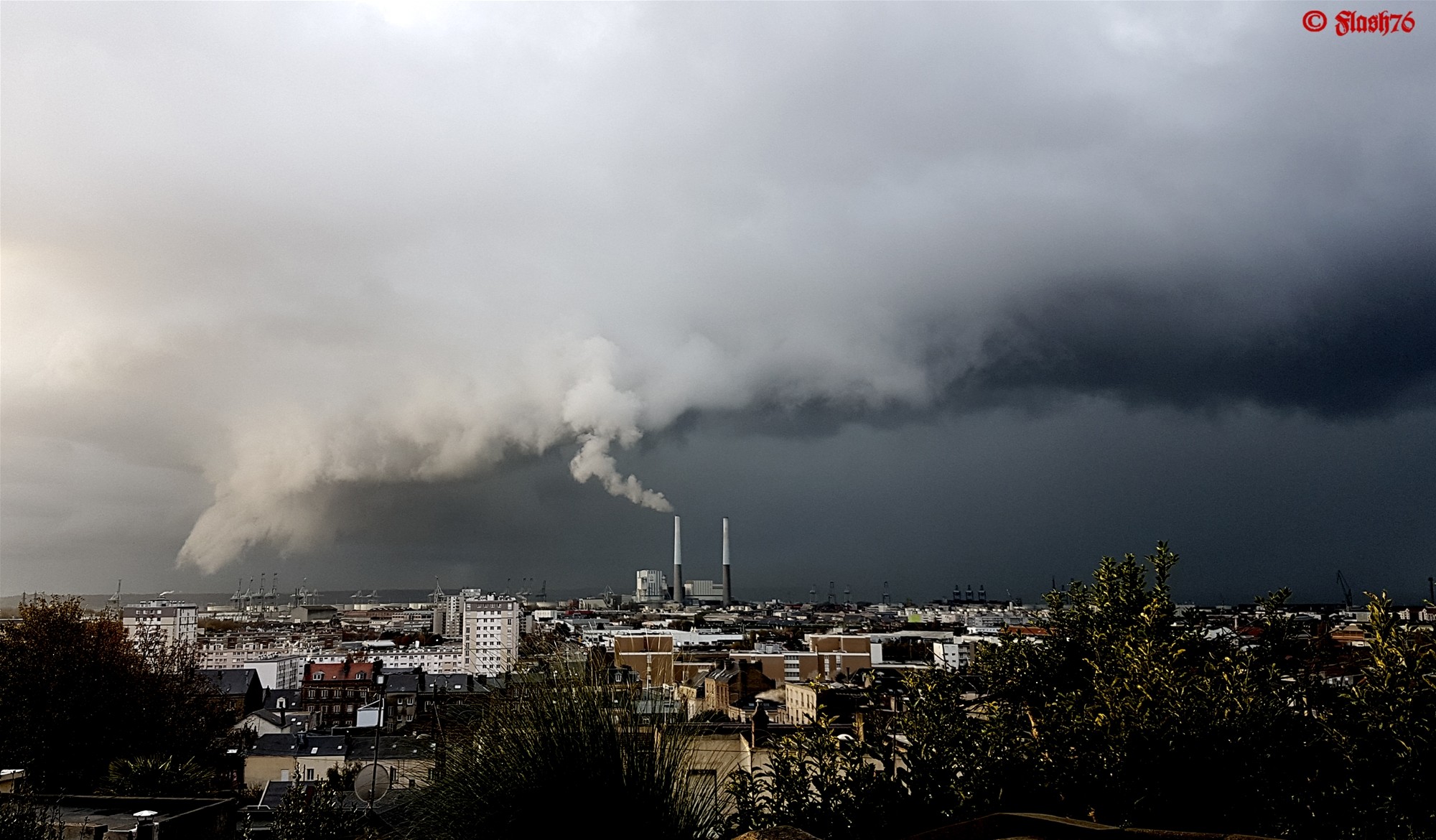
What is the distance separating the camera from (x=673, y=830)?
608cm

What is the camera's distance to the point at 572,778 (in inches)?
244

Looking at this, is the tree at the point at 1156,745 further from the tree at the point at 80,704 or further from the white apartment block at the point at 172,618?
the white apartment block at the point at 172,618

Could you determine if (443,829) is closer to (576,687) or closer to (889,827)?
(576,687)

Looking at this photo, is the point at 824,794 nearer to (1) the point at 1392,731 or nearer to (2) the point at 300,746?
(1) the point at 1392,731

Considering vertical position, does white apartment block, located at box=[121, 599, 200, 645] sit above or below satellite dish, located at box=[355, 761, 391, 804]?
below

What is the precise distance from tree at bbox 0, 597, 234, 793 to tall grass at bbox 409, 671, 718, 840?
1873 centimetres

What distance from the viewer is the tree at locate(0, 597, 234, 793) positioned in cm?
2186

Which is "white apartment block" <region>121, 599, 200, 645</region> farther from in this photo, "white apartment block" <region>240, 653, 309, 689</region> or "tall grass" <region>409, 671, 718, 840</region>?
"tall grass" <region>409, 671, 718, 840</region>

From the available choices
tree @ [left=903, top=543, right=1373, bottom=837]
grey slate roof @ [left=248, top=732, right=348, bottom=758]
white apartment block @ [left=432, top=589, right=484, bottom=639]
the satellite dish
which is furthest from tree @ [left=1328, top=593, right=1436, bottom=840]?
white apartment block @ [left=432, top=589, right=484, bottom=639]

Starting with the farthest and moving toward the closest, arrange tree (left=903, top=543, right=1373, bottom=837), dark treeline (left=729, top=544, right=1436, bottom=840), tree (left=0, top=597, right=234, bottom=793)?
tree (left=0, top=597, right=234, bottom=793) → tree (left=903, top=543, right=1373, bottom=837) → dark treeline (left=729, top=544, right=1436, bottom=840)

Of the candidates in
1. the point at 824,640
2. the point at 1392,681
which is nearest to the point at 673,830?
the point at 1392,681

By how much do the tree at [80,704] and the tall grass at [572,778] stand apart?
18733 mm

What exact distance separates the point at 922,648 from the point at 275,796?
63.9 m

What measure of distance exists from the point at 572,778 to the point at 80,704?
77.4 feet
